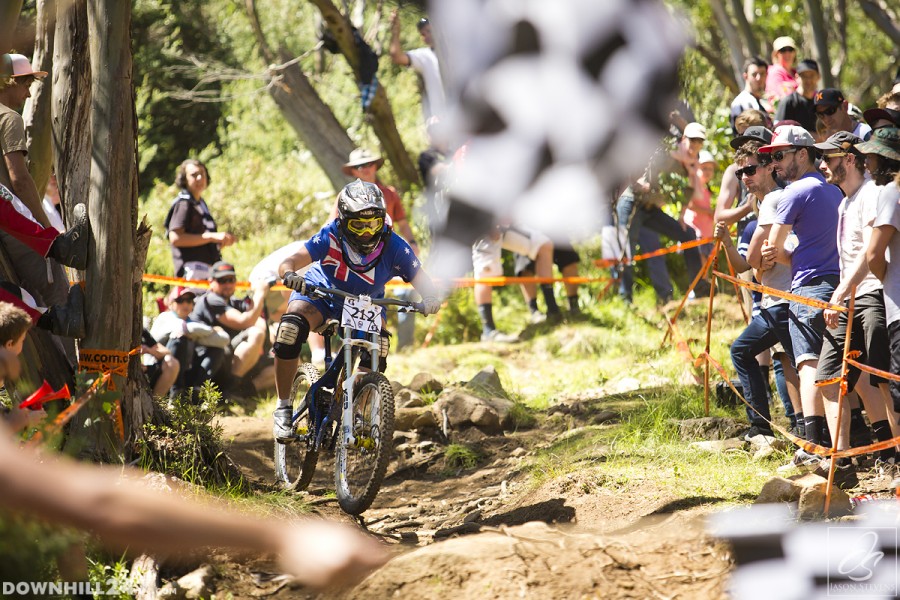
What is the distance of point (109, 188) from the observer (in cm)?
500

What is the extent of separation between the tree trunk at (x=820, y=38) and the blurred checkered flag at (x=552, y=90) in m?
11.2

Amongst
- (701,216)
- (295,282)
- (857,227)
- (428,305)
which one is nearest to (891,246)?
(857,227)

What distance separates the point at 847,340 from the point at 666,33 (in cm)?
352

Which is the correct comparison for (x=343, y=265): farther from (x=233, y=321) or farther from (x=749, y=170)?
(x=233, y=321)

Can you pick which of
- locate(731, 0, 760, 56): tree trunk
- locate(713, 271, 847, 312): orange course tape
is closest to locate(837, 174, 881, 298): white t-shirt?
locate(713, 271, 847, 312): orange course tape

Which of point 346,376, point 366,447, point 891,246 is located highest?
point 891,246

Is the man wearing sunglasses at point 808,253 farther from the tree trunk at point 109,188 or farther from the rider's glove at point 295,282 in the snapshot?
the tree trunk at point 109,188

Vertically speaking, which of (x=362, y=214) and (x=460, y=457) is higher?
(x=362, y=214)

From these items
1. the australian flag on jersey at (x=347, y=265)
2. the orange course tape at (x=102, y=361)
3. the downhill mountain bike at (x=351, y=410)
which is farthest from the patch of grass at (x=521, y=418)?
the orange course tape at (x=102, y=361)

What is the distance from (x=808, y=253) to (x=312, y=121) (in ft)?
25.8

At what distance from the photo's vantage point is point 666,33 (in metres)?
1.66

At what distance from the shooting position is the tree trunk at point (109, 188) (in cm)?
497

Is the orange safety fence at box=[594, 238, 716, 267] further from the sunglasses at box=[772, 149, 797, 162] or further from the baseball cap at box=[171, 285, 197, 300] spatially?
the baseball cap at box=[171, 285, 197, 300]

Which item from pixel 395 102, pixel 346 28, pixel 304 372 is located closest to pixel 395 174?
pixel 346 28
